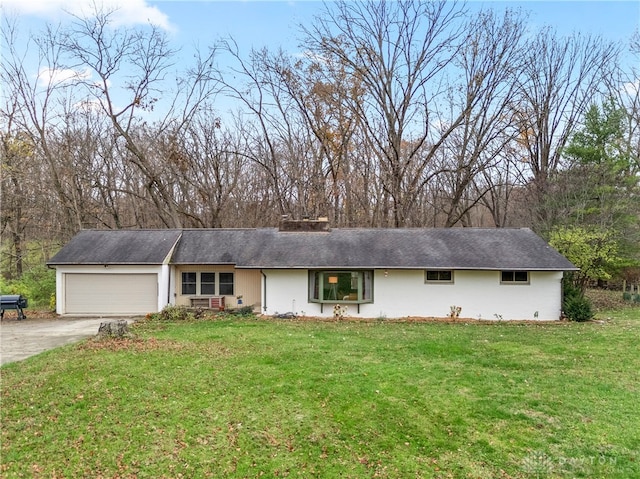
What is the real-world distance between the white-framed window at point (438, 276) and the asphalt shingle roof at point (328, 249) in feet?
1.39

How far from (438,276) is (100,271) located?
13008 millimetres

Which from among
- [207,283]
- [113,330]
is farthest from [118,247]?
[113,330]

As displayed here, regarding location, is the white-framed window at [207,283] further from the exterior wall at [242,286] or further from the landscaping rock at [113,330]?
the landscaping rock at [113,330]

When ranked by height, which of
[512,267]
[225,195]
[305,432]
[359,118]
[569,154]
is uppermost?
[359,118]

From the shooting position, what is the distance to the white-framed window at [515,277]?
45.6 feet

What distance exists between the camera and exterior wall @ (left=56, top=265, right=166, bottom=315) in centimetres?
1495

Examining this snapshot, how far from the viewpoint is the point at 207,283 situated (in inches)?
623

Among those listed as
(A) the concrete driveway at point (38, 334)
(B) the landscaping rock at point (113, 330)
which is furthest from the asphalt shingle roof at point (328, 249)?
(B) the landscaping rock at point (113, 330)

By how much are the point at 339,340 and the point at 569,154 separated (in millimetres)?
17497

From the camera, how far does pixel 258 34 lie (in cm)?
2298

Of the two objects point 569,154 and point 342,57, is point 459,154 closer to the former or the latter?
point 569,154

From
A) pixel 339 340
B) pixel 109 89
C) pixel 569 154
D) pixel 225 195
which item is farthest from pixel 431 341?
pixel 109 89

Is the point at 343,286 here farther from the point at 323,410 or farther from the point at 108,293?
the point at 108,293

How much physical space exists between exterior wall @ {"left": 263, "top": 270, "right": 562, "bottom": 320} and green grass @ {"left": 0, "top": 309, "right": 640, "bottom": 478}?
393cm
